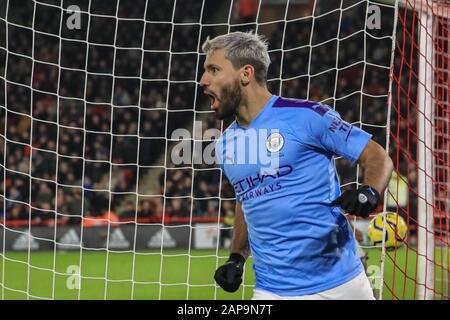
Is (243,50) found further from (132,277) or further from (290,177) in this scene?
(132,277)

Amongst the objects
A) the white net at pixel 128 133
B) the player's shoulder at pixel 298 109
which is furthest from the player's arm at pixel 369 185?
the white net at pixel 128 133

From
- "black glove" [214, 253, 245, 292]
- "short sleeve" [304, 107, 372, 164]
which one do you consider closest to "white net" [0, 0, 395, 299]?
"black glove" [214, 253, 245, 292]

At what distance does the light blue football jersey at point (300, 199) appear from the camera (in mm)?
3396

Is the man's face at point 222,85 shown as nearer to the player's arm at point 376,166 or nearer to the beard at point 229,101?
the beard at point 229,101

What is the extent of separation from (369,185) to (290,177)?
37 cm

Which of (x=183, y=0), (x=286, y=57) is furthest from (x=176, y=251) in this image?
(x=183, y=0)

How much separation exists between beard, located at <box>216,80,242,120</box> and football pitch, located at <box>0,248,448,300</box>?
4420 millimetres

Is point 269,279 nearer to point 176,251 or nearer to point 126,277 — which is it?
point 126,277

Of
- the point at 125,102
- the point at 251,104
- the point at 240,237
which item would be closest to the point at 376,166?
the point at 251,104

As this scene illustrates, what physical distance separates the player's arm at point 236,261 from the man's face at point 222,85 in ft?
1.77

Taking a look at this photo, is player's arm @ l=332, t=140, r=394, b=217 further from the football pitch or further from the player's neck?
the football pitch

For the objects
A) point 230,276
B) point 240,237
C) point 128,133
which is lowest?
point 230,276

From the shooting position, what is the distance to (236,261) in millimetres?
3752

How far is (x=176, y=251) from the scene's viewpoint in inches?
560
